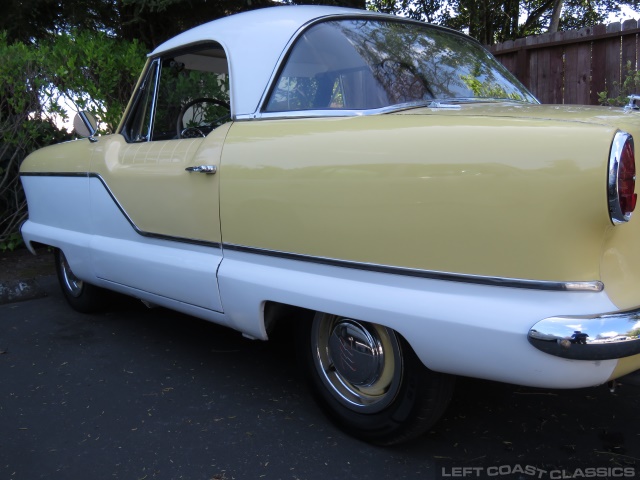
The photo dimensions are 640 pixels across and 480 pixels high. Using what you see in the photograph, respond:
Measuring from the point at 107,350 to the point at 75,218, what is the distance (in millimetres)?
906

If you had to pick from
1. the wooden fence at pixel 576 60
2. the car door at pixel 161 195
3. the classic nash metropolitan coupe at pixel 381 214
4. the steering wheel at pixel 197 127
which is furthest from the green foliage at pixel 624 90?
the car door at pixel 161 195

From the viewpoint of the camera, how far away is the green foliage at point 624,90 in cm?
505

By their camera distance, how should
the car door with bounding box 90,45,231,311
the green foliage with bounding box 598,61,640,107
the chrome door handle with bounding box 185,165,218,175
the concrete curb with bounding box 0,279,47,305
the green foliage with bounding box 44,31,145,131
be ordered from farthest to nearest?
the green foliage with bounding box 44,31,145,131
the concrete curb with bounding box 0,279,47,305
the green foliage with bounding box 598,61,640,107
the car door with bounding box 90,45,231,311
the chrome door handle with bounding box 185,165,218,175

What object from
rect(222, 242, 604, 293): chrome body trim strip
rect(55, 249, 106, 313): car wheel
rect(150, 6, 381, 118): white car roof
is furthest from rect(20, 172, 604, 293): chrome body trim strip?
rect(55, 249, 106, 313): car wheel

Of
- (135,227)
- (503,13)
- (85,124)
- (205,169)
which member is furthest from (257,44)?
(503,13)

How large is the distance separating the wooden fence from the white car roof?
3.99 meters

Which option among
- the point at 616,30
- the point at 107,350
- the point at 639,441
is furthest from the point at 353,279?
the point at 616,30

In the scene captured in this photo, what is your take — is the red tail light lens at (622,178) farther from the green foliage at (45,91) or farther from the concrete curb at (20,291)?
the green foliage at (45,91)

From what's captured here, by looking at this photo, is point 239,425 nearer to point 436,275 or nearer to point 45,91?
point 436,275

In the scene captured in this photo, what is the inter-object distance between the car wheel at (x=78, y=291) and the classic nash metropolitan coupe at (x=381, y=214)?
2.69 feet

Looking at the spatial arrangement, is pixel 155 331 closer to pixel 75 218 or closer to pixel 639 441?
pixel 75 218

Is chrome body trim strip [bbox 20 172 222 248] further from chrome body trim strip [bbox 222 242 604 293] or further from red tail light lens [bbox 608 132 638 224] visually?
red tail light lens [bbox 608 132 638 224]

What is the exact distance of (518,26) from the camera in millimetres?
14164

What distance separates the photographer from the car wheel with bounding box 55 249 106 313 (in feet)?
14.9
